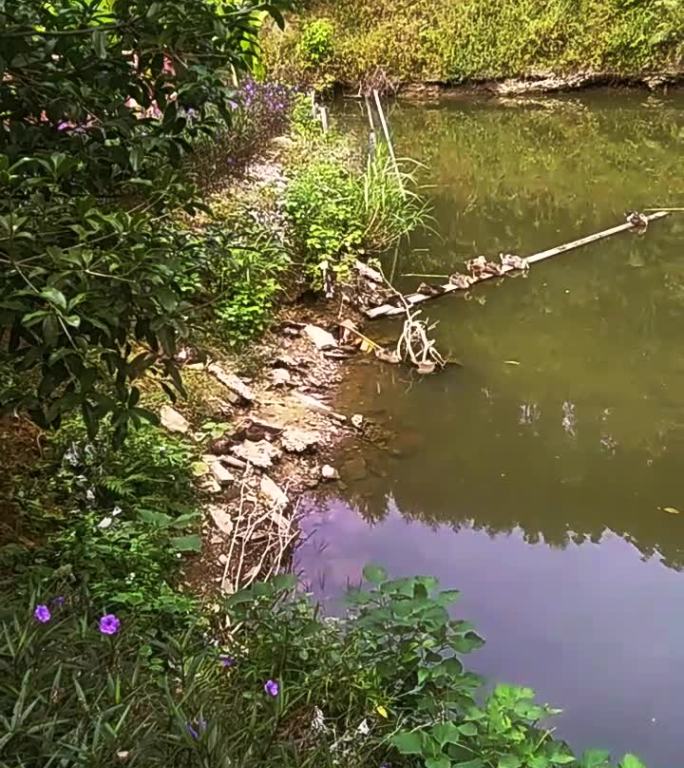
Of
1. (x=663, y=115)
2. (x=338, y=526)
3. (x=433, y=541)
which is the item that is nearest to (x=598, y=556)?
(x=433, y=541)

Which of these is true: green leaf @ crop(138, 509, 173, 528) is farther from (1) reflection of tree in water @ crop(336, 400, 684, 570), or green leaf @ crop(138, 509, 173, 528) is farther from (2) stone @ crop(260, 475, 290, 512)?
(1) reflection of tree in water @ crop(336, 400, 684, 570)

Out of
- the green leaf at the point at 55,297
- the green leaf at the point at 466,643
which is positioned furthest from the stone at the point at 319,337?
the green leaf at the point at 55,297

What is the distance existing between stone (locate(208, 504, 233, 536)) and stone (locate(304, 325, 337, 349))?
1.71 metres

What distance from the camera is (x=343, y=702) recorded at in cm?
229

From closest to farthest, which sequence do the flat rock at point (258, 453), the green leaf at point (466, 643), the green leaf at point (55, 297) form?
the green leaf at point (55, 297) → the green leaf at point (466, 643) → the flat rock at point (258, 453)

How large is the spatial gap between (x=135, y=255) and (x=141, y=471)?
166 centimetres

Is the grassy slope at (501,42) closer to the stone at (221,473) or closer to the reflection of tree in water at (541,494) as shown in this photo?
the reflection of tree in water at (541,494)

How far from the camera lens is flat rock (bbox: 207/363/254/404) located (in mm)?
4199

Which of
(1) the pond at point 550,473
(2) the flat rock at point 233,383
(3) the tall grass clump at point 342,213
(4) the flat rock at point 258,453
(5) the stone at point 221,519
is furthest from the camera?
(3) the tall grass clump at point 342,213

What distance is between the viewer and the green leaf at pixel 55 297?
4.76 feet

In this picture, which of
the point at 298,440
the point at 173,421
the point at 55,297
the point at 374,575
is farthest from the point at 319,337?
the point at 55,297

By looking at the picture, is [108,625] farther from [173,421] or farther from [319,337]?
[319,337]

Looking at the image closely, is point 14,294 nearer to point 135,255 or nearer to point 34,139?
point 135,255

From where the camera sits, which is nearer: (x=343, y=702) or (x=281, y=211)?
(x=343, y=702)
